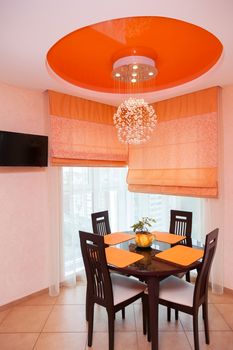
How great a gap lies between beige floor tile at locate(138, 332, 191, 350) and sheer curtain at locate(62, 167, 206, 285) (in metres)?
1.35

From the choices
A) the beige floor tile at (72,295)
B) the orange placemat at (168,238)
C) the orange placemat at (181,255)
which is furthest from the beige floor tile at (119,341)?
the orange placemat at (168,238)

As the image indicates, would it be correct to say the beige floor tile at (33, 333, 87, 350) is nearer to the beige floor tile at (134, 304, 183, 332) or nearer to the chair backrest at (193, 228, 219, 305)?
the beige floor tile at (134, 304, 183, 332)

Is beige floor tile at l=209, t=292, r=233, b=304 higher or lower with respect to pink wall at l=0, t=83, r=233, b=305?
lower

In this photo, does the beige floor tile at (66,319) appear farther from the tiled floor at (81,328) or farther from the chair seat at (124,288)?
the chair seat at (124,288)

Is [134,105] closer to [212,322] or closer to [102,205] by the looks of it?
[102,205]

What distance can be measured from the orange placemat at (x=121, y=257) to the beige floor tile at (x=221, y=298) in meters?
1.39

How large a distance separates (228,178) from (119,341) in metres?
2.21

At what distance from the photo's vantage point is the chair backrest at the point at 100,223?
2955 millimetres

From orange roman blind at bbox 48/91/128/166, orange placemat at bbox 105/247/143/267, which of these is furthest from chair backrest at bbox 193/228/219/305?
orange roman blind at bbox 48/91/128/166

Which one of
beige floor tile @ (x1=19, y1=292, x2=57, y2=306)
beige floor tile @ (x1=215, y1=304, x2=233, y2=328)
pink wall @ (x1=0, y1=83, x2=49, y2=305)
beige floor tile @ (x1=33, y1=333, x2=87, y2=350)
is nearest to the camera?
beige floor tile @ (x1=33, y1=333, x2=87, y2=350)

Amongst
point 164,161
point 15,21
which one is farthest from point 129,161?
point 15,21

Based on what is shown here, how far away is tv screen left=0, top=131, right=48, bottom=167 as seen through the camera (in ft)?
8.25

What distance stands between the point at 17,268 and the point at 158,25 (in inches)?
118

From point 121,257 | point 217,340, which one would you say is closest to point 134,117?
point 121,257
